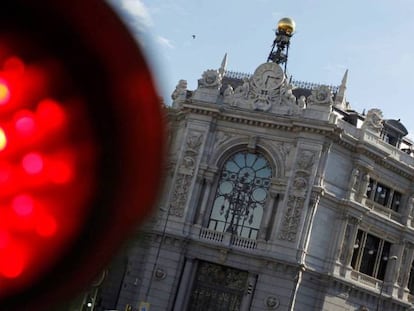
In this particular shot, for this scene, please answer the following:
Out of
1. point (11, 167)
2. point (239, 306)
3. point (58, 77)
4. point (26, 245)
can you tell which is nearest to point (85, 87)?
point (58, 77)

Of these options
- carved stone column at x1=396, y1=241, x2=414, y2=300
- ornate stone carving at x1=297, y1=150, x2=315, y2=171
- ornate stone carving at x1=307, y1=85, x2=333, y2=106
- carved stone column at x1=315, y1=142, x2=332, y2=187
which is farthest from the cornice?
carved stone column at x1=396, y1=241, x2=414, y2=300

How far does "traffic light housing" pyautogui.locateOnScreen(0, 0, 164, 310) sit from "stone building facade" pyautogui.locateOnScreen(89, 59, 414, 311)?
4443cm

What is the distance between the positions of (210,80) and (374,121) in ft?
31.4

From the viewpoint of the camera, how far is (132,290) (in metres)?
47.9

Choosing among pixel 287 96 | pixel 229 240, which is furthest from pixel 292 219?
pixel 287 96

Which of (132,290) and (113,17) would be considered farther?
(132,290)

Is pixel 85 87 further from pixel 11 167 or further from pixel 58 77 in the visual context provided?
pixel 11 167

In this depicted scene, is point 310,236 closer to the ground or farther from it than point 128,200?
farther from it

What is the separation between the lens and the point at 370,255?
2028 inches

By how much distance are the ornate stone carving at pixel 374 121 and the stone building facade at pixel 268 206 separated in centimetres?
8

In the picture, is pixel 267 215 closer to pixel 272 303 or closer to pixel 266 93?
pixel 272 303

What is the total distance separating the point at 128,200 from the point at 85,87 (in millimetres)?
220

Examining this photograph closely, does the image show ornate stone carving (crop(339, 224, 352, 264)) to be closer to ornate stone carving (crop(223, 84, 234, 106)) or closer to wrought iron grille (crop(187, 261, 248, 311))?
wrought iron grille (crop(187, 261, 248, 311))

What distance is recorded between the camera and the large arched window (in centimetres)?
4822
